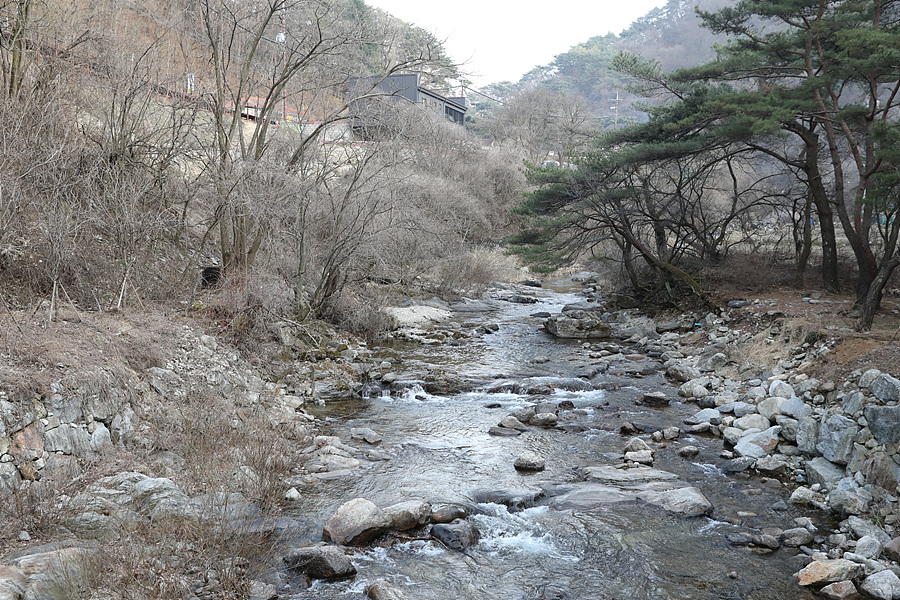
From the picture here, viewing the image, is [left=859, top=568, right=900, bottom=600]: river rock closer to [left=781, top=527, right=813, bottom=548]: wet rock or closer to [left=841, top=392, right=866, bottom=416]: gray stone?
[left=781, top=527, right=813, bottom=548]: wet rock

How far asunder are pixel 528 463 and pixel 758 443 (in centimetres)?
306

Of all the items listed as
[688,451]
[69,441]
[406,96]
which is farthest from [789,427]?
[406,96]

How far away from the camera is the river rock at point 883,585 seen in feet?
15.7

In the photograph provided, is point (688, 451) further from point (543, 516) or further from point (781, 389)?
point (543, 516)

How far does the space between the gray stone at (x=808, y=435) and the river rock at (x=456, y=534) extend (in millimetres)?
4408

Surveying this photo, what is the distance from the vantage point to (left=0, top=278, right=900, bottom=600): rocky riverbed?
5074 mm

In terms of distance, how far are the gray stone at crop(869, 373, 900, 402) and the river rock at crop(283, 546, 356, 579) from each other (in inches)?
230

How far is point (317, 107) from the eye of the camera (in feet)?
53.9

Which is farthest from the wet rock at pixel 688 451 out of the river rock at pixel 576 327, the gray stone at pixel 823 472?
the river rock at pixel 576 327

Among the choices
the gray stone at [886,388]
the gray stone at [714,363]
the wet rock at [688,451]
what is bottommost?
the wet rock at [688,451]

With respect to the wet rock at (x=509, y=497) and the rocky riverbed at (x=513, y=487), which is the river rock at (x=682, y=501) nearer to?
the rocky riverbed at (x=513, y=487)

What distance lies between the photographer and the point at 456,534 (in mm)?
5848

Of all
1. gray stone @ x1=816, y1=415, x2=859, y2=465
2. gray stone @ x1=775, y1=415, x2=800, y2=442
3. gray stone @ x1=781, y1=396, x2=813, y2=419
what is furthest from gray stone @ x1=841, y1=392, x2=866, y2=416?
gray stone @ x1=775, y1=415, x2=800, y2=442

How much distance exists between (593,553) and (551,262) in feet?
42.0
